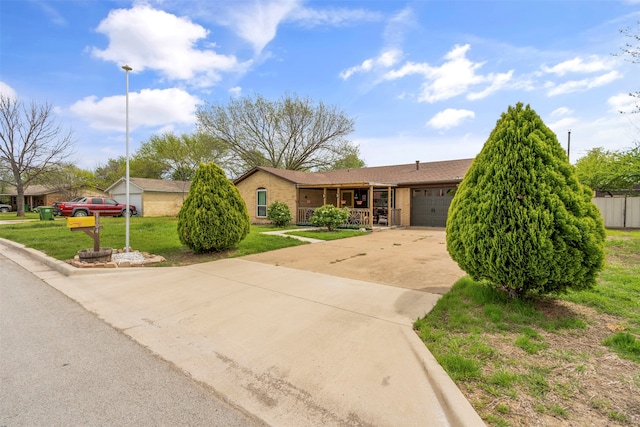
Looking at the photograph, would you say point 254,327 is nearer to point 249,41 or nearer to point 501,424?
point 501,424

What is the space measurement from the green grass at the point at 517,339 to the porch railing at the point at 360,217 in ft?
37.1

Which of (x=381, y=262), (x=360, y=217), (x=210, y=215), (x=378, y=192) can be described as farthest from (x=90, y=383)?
(x=378, y=192)

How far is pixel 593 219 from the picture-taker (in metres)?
3.60

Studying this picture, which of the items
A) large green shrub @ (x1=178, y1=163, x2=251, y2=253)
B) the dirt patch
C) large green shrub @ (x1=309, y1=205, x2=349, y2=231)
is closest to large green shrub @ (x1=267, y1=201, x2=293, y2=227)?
large green shrub @ (x1=309, y1=205, x2=349, y2=231)

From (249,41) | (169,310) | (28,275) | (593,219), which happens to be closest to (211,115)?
(249,41)

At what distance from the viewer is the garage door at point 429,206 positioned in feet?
54.6

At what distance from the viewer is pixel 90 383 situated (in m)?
2.49

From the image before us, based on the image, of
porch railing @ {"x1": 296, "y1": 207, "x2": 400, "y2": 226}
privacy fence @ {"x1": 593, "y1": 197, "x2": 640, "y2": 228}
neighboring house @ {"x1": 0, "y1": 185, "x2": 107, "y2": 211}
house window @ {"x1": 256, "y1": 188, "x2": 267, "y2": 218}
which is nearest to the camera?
privacy fence @ {"x1": 593, "y1": 197, "x2": 640, "y2": 228}

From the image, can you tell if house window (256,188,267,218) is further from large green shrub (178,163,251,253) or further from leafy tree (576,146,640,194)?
leafy tree (576,146,640,194)

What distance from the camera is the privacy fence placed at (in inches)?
566

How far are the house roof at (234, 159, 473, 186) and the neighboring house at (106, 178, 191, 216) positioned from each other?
1222 cm

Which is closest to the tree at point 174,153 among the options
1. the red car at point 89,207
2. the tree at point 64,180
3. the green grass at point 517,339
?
the tree at point 64,180

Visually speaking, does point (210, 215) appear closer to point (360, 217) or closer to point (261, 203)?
point (360, 217)

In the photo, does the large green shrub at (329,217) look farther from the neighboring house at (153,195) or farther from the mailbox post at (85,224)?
the neighboring house at (153,195)
